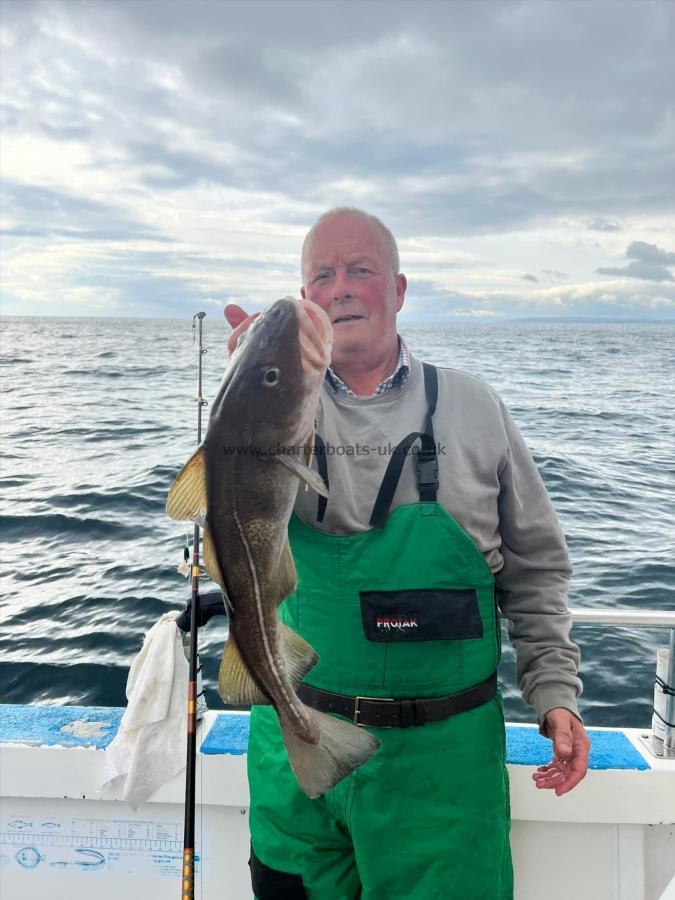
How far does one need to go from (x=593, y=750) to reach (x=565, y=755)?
3.39 feet

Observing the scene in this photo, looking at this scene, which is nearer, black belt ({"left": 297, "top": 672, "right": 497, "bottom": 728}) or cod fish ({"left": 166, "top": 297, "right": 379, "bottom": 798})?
cod fish ({"left": 166, "top": 297, "right": 379, "bottom": 798})

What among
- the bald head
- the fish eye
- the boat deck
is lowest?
the boat deck

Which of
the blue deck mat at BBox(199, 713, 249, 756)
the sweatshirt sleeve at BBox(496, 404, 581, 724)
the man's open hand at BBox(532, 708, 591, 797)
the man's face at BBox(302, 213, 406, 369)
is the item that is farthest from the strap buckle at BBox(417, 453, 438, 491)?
the blue deck mat at BBox(199, 713, 249, 756)

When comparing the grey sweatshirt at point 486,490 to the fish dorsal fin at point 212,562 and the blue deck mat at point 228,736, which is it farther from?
the blue deck mat at point 228,736

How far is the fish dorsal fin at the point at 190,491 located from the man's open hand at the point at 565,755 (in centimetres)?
166

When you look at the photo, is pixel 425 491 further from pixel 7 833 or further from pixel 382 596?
pixel 7 833

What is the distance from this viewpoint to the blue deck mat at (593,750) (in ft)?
11.0

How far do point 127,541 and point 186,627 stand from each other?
24.7ft

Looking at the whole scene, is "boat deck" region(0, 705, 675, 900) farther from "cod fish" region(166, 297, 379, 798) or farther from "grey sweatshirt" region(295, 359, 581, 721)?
"cod fish" region(166, 297, 379, 798)

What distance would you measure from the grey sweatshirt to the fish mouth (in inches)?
25.6

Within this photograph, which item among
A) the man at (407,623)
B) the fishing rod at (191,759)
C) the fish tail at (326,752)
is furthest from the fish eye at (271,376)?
the fishing rod at (191,759)

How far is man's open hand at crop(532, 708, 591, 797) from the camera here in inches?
103

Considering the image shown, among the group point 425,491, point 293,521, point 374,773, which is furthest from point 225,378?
point 374,773

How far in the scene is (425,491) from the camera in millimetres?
2576
